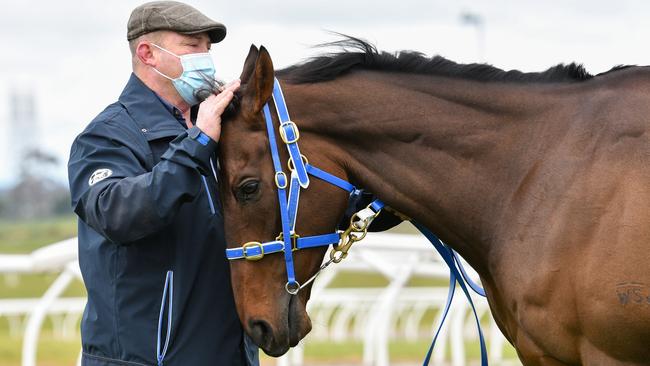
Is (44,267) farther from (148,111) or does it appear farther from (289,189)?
(289,189)

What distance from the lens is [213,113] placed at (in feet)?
12.9

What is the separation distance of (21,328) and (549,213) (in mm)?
11180

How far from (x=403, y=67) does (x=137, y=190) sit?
1149mm

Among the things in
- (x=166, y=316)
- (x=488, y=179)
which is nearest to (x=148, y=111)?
(x=166, y=316)

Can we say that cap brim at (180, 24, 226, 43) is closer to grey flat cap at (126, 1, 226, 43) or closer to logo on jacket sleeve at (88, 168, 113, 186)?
grey flat cap at (126, 1, 226, 43)

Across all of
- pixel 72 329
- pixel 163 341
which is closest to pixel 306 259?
pixel 163 341

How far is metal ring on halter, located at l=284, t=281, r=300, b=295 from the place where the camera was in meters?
3.98

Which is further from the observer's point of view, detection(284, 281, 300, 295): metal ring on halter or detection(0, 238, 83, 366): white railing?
detection(0, 238, 83, 366): white railing

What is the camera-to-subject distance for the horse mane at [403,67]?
4.18 metres

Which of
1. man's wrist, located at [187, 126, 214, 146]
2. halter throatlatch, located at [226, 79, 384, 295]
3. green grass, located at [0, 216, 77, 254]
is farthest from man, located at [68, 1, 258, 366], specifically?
green grass, located at [0, 216, 77, 254]

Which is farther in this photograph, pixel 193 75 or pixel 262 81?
pixel 193 75

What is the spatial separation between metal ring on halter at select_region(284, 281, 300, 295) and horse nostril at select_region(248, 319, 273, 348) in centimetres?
14

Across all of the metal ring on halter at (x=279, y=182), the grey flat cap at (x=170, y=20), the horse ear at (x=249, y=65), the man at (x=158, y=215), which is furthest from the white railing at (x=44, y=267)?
the metal ring on halter at (x=279, y=182)

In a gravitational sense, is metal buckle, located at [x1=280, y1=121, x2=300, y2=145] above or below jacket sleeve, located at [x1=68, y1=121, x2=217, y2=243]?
above
